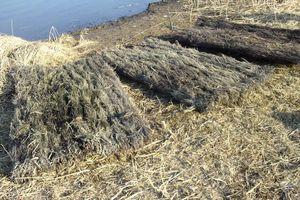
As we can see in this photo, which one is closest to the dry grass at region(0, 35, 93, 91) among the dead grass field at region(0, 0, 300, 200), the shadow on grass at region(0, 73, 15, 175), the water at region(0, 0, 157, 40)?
the shadow on grass at region(0, 73, 15, 175)

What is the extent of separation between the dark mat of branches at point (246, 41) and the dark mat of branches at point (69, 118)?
143 centimetres

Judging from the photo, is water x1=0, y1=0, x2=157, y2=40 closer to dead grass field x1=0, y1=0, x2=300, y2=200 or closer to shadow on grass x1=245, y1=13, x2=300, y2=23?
shadow on grass x1=245, y1=13, x2=300, y2=23

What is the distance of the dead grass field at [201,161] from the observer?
3.78 meters

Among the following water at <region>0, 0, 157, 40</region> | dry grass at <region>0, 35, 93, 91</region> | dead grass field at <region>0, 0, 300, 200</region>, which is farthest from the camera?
water at <region>0, 0, 157, 40</region>

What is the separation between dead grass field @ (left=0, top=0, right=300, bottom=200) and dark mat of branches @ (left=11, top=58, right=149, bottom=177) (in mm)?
123

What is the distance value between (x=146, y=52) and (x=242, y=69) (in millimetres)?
1345

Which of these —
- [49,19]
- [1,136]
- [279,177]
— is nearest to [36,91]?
[1,136]

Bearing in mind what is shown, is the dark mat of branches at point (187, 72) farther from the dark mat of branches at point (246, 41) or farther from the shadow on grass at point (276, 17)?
the shadow on grass at point (276, 17)

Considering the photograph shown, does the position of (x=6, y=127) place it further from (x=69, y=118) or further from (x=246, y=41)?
(x=246, y=41)

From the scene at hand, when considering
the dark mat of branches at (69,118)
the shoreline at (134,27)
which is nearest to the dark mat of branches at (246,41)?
the shoreline at (134,27)

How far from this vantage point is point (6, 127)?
Result: 507cm

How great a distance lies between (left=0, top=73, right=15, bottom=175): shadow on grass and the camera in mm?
4355

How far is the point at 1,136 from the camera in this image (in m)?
4.91

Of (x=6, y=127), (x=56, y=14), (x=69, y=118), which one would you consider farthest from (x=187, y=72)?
(x=56, y=14)
